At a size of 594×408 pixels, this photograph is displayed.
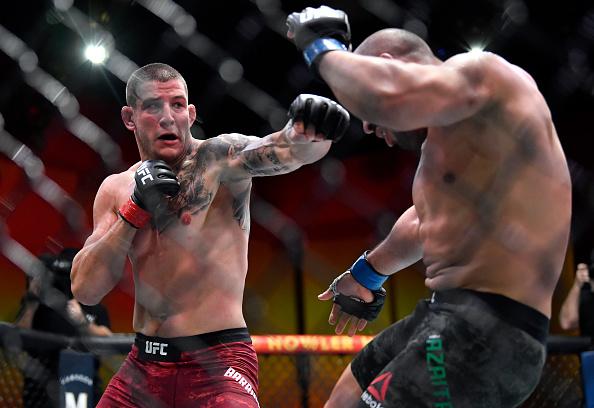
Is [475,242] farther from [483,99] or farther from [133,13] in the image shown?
[133,13]

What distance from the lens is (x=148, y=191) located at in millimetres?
2158

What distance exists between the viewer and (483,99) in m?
1.48

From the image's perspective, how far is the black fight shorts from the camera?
1488 mm

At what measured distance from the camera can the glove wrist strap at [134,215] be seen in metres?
2.20

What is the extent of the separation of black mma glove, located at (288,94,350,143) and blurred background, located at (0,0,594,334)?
80.8 inches

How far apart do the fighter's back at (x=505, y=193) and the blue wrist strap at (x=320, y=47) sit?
0.25 metres

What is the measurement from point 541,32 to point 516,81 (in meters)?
3.38

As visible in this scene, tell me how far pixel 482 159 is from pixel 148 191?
0.98m

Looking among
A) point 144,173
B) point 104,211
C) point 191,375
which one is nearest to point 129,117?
point 104,211

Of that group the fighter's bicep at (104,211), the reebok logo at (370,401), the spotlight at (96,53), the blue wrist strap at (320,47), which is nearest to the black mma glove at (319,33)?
the blue wrist strap at (320,47)

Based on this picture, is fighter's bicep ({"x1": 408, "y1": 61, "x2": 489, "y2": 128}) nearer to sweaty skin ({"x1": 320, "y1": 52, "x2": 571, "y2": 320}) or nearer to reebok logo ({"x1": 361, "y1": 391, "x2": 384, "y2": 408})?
sweaty skin ({"x1": 320, "y1": 52, "x2": 571, "y2": 320})

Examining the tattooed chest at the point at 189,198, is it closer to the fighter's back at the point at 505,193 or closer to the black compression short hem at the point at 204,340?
the black compression short hem at the point at 204,340

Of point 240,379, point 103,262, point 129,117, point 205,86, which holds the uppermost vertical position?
point 205,86

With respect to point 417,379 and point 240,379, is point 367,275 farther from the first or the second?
point 417,379
